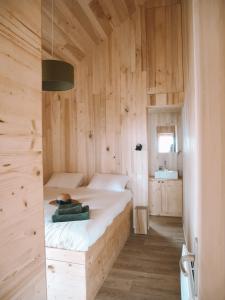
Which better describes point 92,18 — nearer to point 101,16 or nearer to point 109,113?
point 101,16

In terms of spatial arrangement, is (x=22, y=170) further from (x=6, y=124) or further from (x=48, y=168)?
(x=48, y=168)

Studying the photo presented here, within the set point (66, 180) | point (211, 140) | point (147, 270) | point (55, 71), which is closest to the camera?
point (211, 140)

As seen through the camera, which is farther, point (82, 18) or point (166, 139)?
point (166, 139)

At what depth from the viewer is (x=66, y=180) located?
4266 millimetres

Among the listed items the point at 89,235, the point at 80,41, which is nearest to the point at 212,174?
the point at 89,235

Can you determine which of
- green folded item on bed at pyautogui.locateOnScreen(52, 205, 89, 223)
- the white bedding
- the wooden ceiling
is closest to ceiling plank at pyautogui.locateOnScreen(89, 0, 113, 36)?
the wooden ceiling

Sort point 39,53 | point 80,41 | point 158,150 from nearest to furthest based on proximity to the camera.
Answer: point 39,53
point 80,41
point 158,150

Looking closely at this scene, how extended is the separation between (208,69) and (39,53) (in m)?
0.67

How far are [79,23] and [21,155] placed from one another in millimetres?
3493

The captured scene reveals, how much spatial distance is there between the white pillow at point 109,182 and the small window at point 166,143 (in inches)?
58.1

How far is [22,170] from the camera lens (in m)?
0.84

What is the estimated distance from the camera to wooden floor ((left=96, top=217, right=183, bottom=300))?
2.29 meters

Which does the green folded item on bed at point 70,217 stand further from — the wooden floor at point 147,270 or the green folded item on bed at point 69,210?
the wooden floor at point 147,270

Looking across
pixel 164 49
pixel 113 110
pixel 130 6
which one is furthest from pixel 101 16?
pixel 113 110
